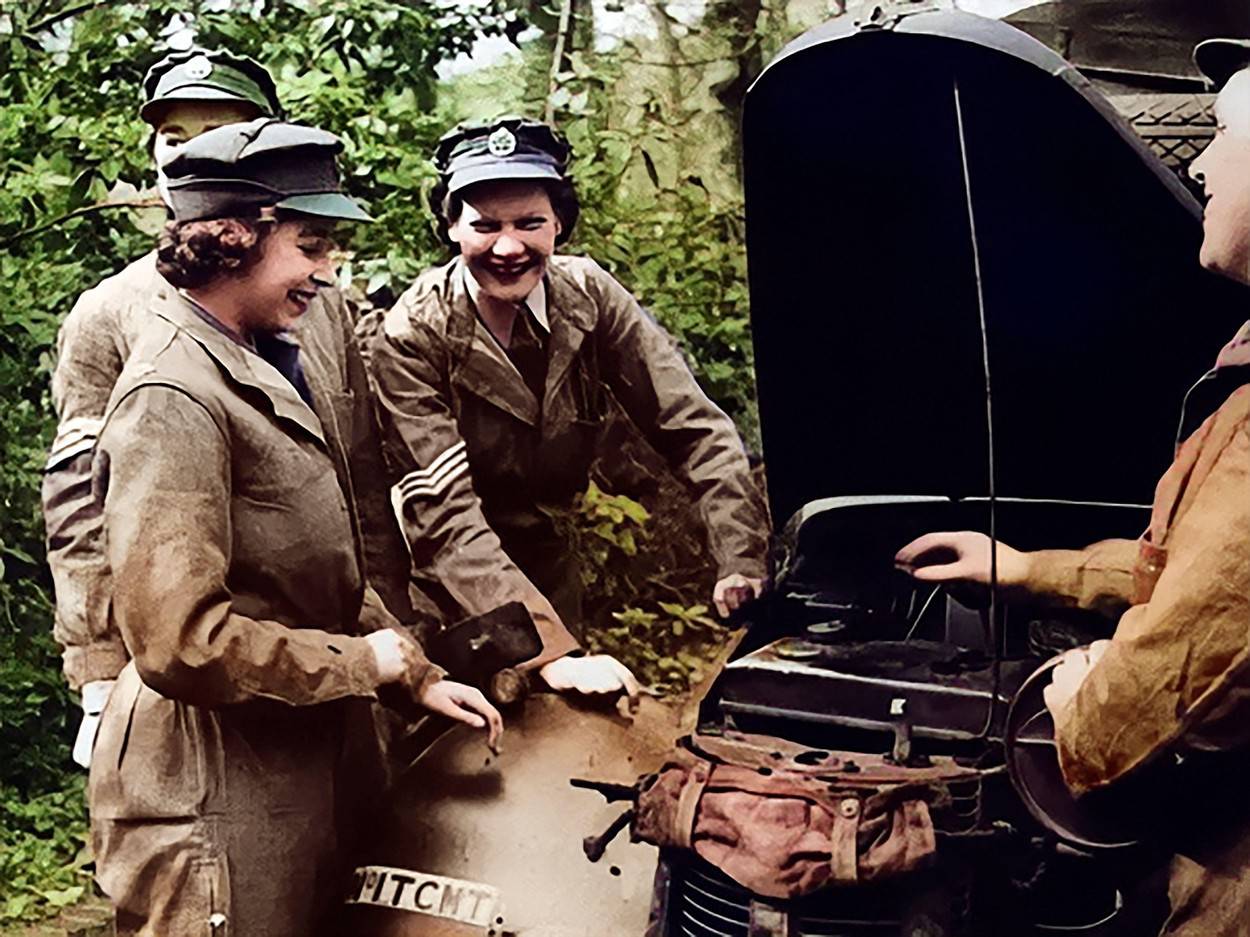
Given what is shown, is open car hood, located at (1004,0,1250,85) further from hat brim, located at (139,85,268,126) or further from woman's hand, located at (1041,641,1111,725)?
hat brim, located at (139,85,268,126)

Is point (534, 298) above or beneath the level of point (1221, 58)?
beneath

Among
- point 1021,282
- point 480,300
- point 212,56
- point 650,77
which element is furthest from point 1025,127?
point 212,56

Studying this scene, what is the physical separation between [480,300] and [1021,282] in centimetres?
106

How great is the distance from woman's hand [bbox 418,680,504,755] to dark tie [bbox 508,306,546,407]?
0.59m

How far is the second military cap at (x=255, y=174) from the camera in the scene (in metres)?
3.66

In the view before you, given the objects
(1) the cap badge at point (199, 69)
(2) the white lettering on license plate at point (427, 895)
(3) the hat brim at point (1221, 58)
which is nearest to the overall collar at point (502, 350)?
(1) the cap badge at point (199, 69)

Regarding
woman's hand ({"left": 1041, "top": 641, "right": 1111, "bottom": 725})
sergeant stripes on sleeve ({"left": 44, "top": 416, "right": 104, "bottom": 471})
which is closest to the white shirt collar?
sergeant stripes on sleeve ({"left": 44, "top": 416, "right": 104, "bottom": 471})

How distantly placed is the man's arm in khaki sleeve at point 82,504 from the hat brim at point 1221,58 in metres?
2.08

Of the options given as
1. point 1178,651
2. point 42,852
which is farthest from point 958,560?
point 42,852

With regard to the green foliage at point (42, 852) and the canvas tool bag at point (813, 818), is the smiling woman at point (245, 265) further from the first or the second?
the canvas tool bag at point (813, 818)

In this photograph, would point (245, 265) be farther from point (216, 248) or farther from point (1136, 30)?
point (1136, 30)

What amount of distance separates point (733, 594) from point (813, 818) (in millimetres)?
523

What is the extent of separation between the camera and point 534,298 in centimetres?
376

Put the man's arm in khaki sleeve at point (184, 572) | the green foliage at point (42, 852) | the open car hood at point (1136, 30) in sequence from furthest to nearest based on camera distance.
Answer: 1. the green foliage at point (42, 852)
2. the man's arm in khaki sleeve at point (184, 572)
3. the open car hood at point (1136, 30)
